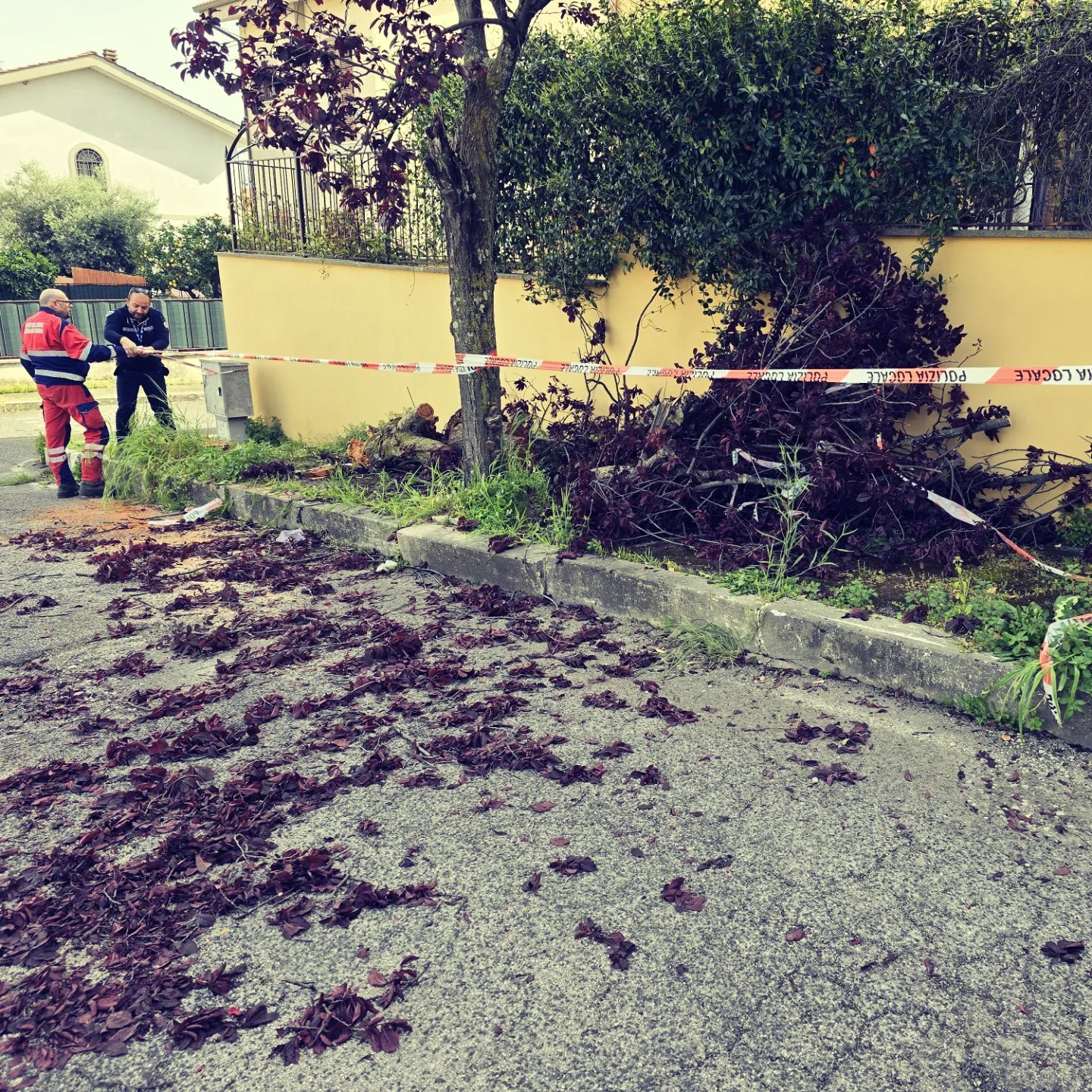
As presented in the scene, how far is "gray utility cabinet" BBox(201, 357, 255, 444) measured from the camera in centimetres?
1069

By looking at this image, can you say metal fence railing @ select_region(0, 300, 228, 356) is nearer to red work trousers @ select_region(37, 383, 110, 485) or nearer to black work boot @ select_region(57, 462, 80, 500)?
red work trousers @ select_region(37, 383, 110, 485)

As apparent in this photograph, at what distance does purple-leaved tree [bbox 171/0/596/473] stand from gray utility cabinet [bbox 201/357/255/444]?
372 centimetres

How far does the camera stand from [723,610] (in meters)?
5.19

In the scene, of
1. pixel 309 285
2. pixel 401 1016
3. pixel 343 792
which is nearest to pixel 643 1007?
pixel 401 1016

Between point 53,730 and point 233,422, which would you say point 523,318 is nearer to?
point 233,422

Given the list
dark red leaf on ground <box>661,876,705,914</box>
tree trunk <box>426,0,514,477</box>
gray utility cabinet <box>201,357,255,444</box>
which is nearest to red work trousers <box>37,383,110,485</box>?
gray utility cabinet <box>201,357,255,444</box>

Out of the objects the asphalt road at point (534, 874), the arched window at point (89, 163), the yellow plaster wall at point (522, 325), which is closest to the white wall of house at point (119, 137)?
the arched window at point (89, 163)

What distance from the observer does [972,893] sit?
3.13 meters

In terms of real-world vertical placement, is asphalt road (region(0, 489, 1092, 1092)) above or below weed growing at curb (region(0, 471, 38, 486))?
below

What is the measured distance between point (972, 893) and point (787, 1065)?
977 millimetres

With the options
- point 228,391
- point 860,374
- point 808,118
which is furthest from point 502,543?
point 228,391

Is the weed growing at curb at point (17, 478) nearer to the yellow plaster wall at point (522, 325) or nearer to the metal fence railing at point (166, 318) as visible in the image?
the yellow plaster wall at point (522, 325)

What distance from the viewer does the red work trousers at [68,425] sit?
32.2ft

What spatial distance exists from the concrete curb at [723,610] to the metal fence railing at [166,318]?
56.8 ft
